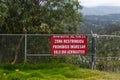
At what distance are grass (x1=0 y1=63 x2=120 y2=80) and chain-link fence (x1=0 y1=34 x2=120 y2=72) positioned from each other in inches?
81.9

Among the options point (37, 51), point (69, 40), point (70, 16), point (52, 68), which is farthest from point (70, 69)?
point (70, 16)

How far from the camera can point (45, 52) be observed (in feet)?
56.4

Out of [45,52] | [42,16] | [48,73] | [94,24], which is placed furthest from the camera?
[94,24]

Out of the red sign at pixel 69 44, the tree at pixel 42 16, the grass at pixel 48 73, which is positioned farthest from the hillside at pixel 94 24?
the grass at pixel 48 73

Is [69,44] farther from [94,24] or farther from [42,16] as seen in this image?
[94,24]

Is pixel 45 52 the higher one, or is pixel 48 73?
pixel 45 52

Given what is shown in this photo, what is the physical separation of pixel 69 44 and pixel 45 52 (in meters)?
1.34

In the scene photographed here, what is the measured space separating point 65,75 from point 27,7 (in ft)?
20.5

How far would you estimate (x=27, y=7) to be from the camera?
1870 cm

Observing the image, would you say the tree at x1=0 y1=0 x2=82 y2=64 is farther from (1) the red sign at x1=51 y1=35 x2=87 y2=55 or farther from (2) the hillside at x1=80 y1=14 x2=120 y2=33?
(1) the red sign at x1=51 y1=35 x2=87 y2=55

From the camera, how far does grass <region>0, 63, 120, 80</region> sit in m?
12.4

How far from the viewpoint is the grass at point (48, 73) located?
40.8 ft

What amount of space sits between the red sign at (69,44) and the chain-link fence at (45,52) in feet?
1.33

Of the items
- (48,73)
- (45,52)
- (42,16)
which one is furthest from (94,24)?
(48,73)
